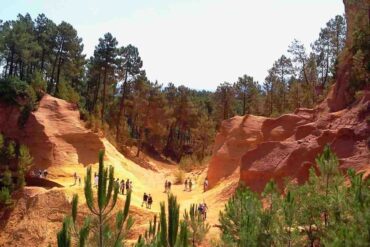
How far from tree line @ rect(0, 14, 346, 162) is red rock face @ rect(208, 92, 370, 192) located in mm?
10859

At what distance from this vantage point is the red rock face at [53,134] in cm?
4253

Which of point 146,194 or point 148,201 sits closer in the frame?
point 148,201

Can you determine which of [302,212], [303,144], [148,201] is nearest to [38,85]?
[148,201]

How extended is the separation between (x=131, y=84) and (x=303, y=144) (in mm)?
36266

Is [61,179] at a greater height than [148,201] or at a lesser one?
greater

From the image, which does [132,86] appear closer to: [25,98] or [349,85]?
[25,98]

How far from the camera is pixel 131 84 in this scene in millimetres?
63406

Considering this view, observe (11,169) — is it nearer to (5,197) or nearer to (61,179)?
(61,179)

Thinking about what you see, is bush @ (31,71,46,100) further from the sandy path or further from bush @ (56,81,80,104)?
the sandy path

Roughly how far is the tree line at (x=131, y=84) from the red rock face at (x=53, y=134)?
80.3 inches

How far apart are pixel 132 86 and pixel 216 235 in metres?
39.6

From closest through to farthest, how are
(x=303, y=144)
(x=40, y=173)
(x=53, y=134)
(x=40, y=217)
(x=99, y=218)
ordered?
(x=99, y=218) < (x=303, y=144) < (x=40, y=217) < (x=40, y=173) < (x=53, y=134)

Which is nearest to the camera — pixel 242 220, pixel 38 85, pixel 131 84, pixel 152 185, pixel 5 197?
pixel 242 220

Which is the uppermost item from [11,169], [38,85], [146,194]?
[38,85]
